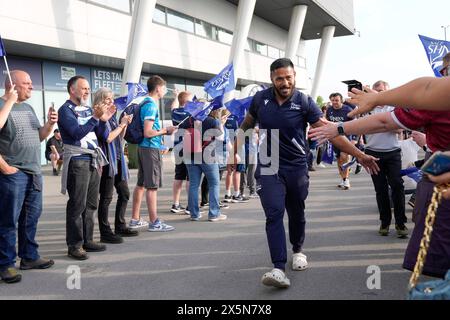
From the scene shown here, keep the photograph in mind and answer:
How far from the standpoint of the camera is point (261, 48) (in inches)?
1228

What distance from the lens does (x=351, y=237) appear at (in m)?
5.40

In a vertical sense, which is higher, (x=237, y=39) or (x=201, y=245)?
(x=237, y=39)

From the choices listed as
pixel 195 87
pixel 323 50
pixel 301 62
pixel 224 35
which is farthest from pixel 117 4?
pixel 301 62

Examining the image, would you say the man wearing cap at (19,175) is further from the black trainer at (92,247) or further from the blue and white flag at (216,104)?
the blue and white flag at (216,104)

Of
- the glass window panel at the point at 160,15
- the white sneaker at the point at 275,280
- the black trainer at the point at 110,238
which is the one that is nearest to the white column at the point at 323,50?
the glass window panel at the point at 160,15

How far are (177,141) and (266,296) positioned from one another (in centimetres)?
403

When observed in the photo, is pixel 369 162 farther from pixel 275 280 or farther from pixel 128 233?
pixel 128 233

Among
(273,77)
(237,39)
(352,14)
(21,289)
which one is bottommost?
(21,289)

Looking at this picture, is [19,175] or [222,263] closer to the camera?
[19,175]

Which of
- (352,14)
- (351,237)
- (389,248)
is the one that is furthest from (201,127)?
(352,14)

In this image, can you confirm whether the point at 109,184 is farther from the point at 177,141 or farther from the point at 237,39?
the point at 237,39

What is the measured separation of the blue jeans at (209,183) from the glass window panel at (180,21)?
52.4ft

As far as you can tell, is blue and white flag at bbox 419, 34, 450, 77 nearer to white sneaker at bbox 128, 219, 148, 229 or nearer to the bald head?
white sneaker at bbox 128, 219, 148, 229

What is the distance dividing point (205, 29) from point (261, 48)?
805cm
